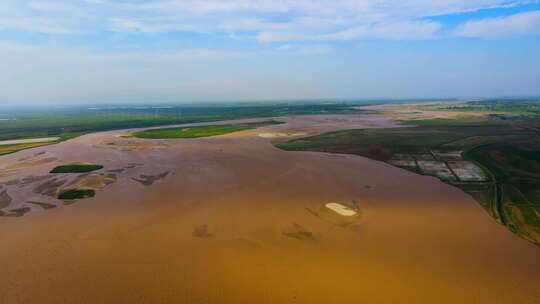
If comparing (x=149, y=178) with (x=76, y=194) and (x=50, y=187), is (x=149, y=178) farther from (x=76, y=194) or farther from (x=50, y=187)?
(x=50, y=187)

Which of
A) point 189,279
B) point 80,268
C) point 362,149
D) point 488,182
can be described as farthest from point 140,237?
point 362,149

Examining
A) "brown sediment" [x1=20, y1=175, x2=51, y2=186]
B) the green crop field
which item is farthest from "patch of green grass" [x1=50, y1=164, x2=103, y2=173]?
the green crop field

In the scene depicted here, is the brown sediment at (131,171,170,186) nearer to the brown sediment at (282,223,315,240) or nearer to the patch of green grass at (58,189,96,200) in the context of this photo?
the patch of green grass at (58,189,96,200)

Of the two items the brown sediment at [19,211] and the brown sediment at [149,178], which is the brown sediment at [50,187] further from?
the brown sediment at [149,178]

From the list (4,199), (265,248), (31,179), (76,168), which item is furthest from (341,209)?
(31,179)

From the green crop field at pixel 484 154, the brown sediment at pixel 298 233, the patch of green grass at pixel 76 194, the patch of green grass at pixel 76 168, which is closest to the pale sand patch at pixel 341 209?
the brown sediment at pixel 298 233

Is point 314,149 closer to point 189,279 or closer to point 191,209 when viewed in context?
point 191,209

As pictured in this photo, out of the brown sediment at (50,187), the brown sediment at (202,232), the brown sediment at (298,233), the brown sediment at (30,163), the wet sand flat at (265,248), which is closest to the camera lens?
the wet sand flat at (265,248)
